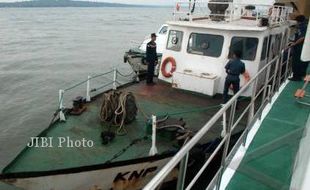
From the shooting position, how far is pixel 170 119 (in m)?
7.69

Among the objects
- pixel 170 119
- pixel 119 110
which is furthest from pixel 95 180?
pixel 170 119

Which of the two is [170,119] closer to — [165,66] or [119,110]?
[119,110]

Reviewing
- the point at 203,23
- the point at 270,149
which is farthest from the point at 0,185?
the point at 270,149

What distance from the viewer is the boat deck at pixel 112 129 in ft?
21.5

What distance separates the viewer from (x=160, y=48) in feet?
63.8

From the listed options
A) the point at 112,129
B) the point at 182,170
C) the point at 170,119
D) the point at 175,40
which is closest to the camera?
the point at 182,170

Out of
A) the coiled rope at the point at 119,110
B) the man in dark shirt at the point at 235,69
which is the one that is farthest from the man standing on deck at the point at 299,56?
the coiled rope at the point at 119,110

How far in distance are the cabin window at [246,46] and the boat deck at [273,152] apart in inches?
130

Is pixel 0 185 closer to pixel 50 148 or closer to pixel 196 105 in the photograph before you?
pixel 50 148

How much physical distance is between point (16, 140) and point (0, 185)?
156 inches

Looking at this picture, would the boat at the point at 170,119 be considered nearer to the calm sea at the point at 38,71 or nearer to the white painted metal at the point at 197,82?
the white painted metal at the point at 197,82

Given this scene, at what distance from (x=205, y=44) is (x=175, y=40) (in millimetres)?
1038

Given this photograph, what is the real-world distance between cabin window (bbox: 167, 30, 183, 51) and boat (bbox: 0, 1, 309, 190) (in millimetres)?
33

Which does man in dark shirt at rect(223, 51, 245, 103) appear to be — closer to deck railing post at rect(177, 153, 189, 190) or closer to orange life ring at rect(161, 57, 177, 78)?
orange life ring at rect(161, 57, 177, 78)
